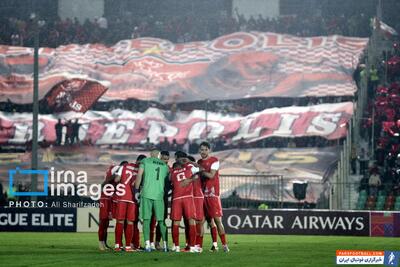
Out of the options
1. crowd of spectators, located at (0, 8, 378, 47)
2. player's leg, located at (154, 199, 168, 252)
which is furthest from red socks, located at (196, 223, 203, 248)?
crowd of spectators, located at (0, 8, 378, 47)

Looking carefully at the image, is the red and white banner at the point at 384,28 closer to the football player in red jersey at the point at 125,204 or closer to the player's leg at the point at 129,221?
the football player in red jersey at the point at 125,204

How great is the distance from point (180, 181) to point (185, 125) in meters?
21.9

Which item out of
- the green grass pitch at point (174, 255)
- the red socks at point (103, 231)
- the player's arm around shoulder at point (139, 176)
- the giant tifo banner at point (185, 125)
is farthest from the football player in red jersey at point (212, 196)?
the giant tifo banner at point (185, 125)

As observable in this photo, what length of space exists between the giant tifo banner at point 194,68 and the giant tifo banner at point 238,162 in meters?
2.51

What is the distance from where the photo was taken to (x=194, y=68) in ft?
143

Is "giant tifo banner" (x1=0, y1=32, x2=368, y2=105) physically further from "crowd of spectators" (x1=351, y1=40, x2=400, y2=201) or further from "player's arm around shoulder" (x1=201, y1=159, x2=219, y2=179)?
"player's arm around shoulder" (x1=201, y1=159, x2=219, y2=179)

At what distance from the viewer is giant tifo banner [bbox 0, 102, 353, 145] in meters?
40.8

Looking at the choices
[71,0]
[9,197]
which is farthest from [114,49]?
[9,197]

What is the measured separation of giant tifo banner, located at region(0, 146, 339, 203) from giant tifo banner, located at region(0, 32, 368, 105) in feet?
8.25

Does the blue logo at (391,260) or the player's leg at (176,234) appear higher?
the blue logo at (391,260)

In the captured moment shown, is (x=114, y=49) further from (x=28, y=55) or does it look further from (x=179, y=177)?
(x=179, y=177)

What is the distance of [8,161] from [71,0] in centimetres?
803

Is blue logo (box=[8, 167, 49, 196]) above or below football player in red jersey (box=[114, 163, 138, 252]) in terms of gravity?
below

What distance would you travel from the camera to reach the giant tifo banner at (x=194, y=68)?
138 feet
